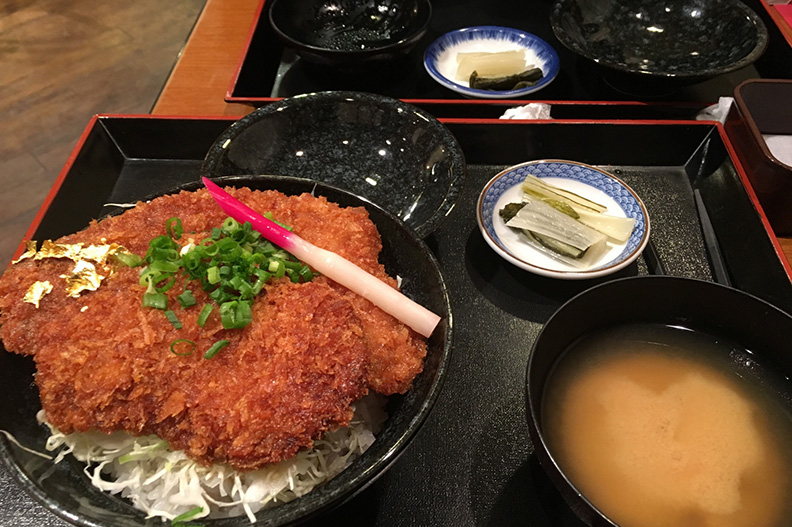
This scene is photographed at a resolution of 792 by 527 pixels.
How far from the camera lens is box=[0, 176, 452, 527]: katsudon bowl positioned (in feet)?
3.16

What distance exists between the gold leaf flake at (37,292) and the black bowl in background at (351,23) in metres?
1.75

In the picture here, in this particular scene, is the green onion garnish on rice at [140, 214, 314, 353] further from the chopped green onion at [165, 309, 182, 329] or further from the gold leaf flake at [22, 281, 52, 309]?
the gold leaf flake at [22, 281, 52, 309]

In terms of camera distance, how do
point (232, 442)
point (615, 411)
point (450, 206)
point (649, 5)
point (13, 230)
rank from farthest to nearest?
point (13, 230) < point (649, 5) < point (450, 206) < point (615, 411) < point (232, 442)

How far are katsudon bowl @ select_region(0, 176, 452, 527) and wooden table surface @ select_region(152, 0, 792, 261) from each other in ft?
5.59

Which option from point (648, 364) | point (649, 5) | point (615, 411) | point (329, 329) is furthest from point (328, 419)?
point (649, 5)

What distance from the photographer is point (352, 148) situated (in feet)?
7.14

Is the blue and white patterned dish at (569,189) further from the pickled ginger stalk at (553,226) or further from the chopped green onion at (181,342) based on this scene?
the chopped green onion at (181,342)

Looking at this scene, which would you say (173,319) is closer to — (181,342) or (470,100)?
(181,342)

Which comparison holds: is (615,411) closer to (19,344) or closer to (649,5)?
(19,344)

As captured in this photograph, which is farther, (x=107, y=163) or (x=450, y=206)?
(x=107, y=163)

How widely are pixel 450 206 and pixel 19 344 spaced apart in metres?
1.21

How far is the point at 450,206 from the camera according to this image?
174 cm

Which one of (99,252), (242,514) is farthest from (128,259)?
(242,514)

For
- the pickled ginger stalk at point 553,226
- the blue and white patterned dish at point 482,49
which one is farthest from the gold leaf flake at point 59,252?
the blue and white patterned dish at point 482,49
